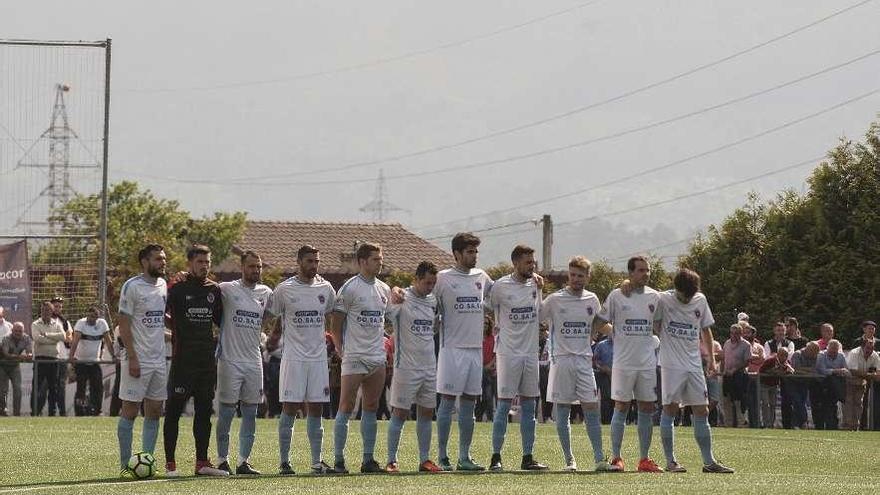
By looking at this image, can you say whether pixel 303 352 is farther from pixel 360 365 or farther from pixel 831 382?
pixel 831 382

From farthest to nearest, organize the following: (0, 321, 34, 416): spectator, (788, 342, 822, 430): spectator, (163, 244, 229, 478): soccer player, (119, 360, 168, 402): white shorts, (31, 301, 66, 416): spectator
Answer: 1. (31, 301, 66, 416): spectator
2. (0, 321, 34, 416): spectator
3. (788, 342, 822, 430): spectator
4. (119, 360, 168, 402): white shorts
5. (163, 244, 229, 478): soccer player

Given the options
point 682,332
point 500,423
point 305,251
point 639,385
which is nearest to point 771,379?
point 639,385

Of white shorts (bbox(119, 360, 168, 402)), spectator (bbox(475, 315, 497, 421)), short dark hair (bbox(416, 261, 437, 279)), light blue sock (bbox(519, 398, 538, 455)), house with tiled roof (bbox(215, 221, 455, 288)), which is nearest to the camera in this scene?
white shorts (bbox(119, 360, 168, 402))

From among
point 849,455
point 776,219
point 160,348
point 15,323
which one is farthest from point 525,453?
point 776,219

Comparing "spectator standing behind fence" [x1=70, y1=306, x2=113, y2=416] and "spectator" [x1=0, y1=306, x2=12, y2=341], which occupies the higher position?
"spectator" [x1=0, y1=306, x2=12, y2=341]

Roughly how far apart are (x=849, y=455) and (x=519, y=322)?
6419mm

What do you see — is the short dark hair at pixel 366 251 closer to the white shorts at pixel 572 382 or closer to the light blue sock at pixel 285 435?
the light blue sock at pixel 285 435

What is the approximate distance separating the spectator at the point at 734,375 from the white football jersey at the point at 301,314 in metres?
17.0

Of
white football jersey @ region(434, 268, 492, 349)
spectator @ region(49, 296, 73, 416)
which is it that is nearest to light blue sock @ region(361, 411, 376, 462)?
white football jersey @ region(434, 268, 492, 349)

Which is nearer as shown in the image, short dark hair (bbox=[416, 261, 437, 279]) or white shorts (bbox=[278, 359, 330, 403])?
white shorts (bbox=[278, 359, 330, 403])

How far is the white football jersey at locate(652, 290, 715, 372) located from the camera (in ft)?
58.9

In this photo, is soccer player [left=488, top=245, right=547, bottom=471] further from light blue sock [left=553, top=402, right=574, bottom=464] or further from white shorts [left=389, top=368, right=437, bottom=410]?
white shorts [left=389, top=368, right=437, bottom=410]

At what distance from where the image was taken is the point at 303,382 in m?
17.3

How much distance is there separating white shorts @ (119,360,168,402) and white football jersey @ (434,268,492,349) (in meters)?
2.87
